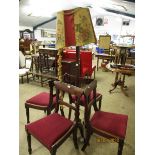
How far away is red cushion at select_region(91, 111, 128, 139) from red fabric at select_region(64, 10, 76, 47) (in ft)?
2.82

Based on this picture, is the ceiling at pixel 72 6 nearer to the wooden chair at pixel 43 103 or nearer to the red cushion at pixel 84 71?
the red cushion at pixel 84 71

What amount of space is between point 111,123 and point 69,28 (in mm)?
1073

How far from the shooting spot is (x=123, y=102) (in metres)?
3.23

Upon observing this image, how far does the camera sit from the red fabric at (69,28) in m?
1.59

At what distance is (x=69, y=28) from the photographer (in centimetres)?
162

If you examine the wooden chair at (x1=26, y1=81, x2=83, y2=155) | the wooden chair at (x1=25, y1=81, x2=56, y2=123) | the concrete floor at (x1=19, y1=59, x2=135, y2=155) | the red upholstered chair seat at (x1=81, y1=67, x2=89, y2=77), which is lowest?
the concrete floor at (x1=19, y1=59, x2=135, y2=155)

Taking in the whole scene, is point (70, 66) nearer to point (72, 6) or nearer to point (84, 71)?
point (84, 71)

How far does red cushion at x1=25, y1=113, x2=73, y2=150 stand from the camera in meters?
1.39

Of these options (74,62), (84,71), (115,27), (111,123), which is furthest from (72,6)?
(111,123)

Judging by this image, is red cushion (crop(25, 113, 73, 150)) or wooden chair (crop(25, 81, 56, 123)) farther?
Result: wooden chair (crop(25, 81, 56, 123))

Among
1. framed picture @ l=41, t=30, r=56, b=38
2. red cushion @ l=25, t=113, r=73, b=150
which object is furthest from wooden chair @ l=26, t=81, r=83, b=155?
framed picture @ l=41, t=30, r=56, b=38

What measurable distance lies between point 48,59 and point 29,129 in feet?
9.34

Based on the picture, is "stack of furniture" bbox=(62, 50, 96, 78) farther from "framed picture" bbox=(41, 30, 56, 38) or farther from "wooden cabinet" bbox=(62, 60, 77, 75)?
"framed picture" bbox=(41, 30, 56, 38)

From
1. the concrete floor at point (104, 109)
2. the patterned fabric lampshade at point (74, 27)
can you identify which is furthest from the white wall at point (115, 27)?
the patterned fabric lampshade at point (74, 27)
